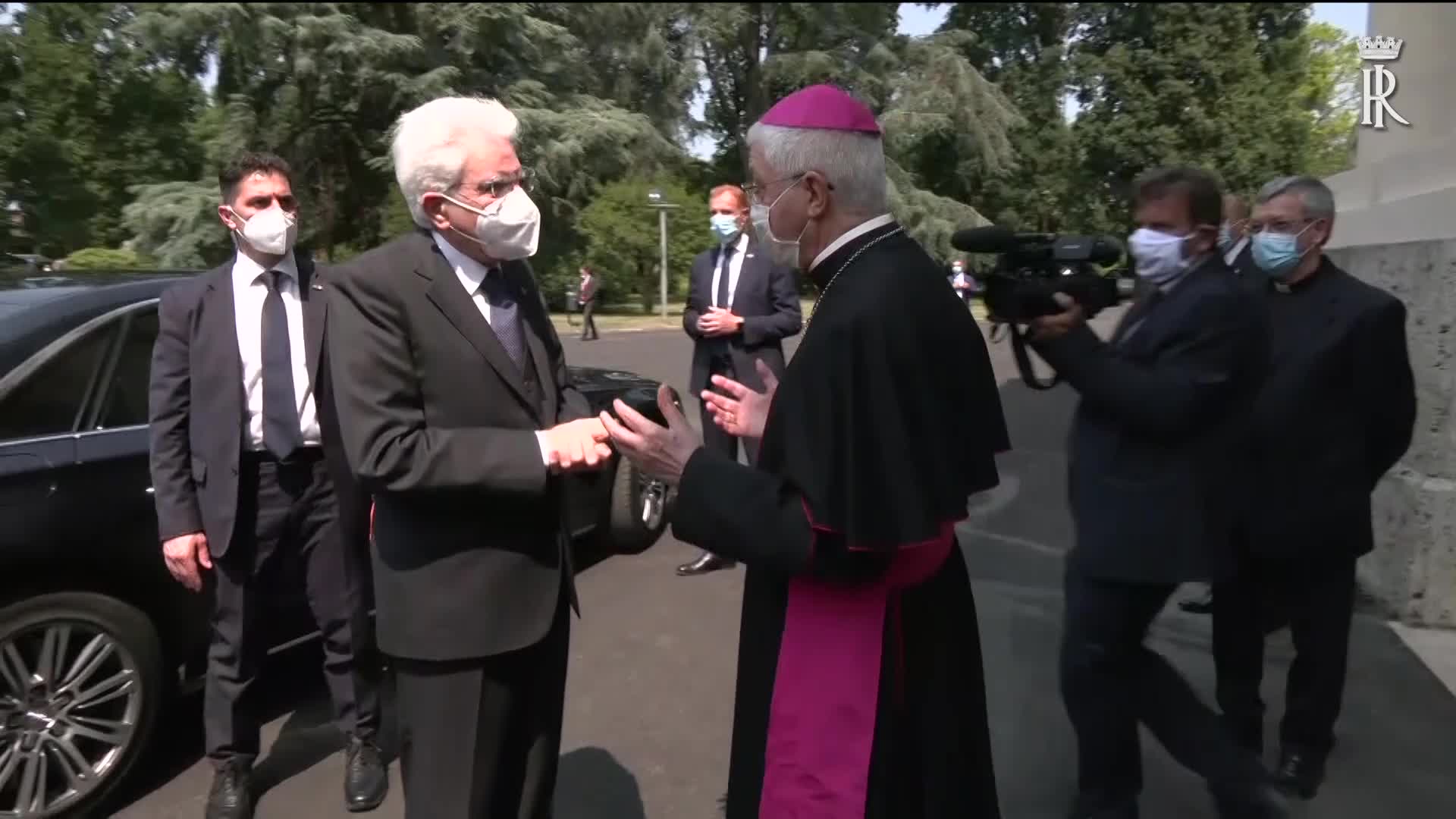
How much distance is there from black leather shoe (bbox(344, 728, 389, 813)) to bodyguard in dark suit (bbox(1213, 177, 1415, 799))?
9.55ft

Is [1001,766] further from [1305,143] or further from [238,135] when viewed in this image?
[1305,143]

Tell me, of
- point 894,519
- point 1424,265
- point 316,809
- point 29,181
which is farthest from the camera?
point 29,181

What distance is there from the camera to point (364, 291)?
2289mm

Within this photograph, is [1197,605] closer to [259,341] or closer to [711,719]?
[711,719]

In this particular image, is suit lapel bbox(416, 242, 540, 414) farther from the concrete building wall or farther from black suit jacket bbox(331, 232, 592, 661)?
the concrete building wall

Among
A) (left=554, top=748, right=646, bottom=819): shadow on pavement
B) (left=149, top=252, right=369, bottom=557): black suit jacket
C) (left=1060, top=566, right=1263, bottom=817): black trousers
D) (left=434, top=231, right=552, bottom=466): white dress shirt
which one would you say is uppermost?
(left=434, top=231, right=552, bottom=466): white dress shirt

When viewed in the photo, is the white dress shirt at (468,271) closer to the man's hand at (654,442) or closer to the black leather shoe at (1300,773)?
the man's hand at (654,442)

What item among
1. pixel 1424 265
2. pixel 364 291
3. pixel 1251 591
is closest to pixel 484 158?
pixel 364 291

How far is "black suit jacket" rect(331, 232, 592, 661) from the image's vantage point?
225cm

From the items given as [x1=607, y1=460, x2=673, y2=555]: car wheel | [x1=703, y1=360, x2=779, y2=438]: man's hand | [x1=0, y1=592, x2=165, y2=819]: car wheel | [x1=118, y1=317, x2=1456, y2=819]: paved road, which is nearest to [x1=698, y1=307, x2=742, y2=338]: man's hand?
[x1=607, y1=460, x2=673, y2=555]: car wheel

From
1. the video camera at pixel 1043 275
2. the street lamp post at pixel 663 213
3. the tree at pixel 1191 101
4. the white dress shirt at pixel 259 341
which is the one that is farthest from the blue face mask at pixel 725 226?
the tree at pixel 1191 101

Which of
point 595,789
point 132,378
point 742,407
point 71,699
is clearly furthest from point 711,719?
point 132,378

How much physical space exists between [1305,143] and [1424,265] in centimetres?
4398

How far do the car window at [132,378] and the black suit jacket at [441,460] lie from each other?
6.10 feet
